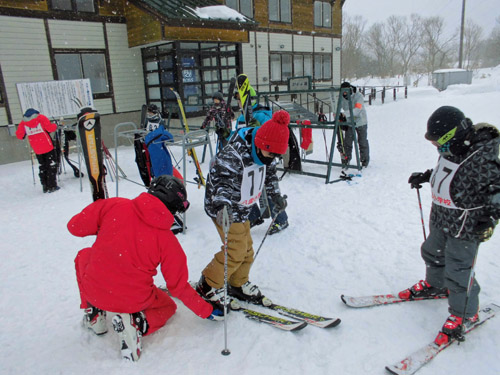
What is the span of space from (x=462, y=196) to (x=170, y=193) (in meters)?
2.09

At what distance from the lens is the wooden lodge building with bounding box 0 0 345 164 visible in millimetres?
10258

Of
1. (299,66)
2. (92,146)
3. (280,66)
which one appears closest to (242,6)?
(280,66)

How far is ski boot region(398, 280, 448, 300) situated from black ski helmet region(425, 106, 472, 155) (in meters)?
1.23

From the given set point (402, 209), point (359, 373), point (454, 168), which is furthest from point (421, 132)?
point (359, 373)

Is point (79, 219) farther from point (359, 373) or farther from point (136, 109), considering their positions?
point (136, 109)

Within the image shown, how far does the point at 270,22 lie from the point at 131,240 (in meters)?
16.3

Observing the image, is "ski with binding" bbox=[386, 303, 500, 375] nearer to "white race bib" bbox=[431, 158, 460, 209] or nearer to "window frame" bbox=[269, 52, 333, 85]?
"white race bib" bbox=[431, 158, 460, 209]

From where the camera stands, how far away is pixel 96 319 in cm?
276

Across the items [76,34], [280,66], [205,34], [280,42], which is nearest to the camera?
[76,34]

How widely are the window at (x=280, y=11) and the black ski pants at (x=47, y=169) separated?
12.8 meters

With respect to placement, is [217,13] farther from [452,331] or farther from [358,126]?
[452,331]

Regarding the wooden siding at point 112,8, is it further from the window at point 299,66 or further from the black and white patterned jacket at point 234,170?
the black and white patterned jacket at point 234,170

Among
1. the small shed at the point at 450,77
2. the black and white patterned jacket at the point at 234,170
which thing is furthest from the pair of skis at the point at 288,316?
the small shed at the point at 450,77

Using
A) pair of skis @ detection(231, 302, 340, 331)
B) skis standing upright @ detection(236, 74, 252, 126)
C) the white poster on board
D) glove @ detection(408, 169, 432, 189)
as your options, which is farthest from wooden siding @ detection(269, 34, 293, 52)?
pair of skis @ detection(231, 302, 340, 331)
